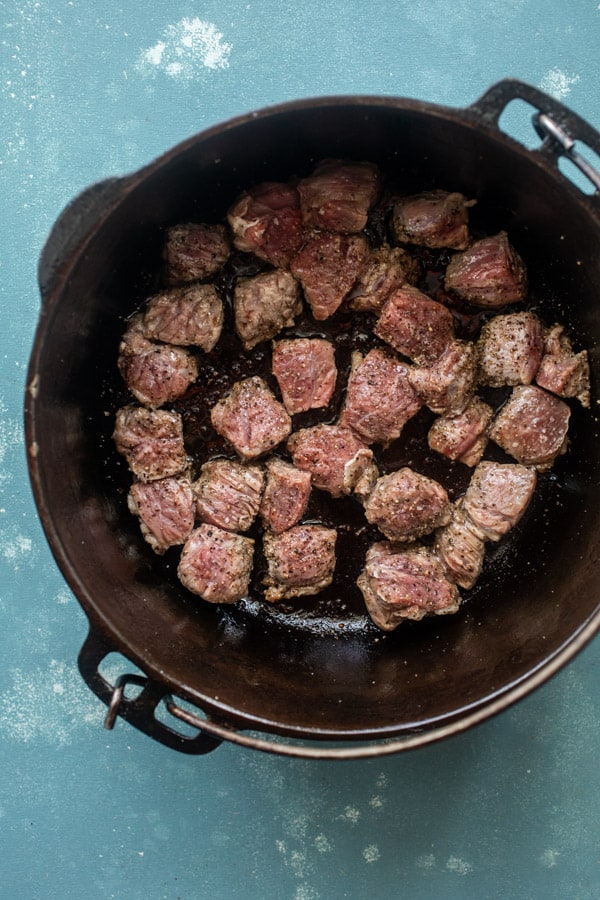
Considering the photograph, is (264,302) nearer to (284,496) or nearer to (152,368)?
(152,368)

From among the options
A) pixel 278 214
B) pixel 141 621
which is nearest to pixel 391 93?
pixel 278 214

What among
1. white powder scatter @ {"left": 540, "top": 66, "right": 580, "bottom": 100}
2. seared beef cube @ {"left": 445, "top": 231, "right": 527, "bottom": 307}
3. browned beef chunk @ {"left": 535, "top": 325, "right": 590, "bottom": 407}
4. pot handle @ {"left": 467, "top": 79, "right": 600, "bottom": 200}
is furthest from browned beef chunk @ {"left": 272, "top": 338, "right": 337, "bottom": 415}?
white powder scatter @ {"left": 540, "top": 66, "right": 580, "bottom": 100}

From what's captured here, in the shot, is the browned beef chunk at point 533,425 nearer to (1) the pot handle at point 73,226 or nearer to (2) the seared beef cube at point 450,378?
(2) the seared beef cube at point 450,378

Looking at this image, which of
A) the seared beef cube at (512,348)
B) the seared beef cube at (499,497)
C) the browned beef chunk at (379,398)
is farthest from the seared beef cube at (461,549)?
the seared beef cube at (512,348)

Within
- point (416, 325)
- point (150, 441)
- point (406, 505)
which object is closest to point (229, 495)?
point (150, 441)

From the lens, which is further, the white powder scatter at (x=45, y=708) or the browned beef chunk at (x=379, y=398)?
the white powder scatter at (x=45, y=708)

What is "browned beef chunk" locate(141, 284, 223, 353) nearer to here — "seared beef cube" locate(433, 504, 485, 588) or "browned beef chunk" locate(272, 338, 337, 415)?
"browned beef chunk" locate(272, 338, 337, 415)

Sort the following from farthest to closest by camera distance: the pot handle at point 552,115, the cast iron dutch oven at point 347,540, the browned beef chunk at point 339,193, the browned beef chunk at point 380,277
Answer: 1. the browned beef chunk at point 380,277
2. the browned beef chunk at point 339,193
3. the cast iron dutch oven at point 347,540
4. the pot handle at point 552,115
